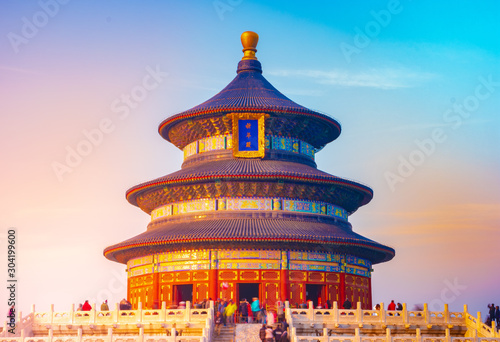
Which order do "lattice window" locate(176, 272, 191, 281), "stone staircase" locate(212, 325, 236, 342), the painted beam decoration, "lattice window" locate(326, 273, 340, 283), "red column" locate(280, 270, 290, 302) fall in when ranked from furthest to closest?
1. the painted beam decoration
2. "lattice window" locate(326, 273, 340, 283)
3. "lattice window" locate(176, 272, 191, 281)
4. "red column" locate(280, 270, 290, 302)
5. "stone staircase" locate(212, 325, 236, 342)

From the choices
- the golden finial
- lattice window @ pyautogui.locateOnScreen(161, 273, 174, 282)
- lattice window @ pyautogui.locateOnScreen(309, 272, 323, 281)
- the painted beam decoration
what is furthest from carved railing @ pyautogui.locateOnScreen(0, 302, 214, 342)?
the golden finial

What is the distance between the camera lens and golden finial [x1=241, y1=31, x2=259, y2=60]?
57656 millimetres

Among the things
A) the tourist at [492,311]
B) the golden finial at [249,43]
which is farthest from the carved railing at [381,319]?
the golden finial at [249,43]

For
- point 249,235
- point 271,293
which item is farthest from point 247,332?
point 271,293

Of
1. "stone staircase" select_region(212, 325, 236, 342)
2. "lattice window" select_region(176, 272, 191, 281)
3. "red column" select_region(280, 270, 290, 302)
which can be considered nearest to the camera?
"stone staircase" select_region(212, 325, 236, 342)

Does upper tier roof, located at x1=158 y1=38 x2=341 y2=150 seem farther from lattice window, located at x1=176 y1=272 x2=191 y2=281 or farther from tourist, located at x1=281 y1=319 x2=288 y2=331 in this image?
tourist, located at x1=281 y1=319 x2=288 y2=331

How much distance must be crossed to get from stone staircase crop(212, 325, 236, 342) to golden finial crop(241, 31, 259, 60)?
26.4 metres

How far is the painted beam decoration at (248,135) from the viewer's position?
2056 inches

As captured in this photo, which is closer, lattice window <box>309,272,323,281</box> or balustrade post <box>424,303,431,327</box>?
balustrade post <box>424,303,431,327</box>

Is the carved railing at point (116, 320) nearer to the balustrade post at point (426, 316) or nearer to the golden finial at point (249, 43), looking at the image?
the balustrade post at point (426, 316)

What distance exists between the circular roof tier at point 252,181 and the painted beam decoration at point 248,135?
565mm

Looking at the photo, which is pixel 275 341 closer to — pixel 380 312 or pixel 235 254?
pixel 380 312

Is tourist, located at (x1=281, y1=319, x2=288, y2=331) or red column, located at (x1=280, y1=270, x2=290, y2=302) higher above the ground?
red column, located at (x1=280, y1=270, x2=290, y2=302)

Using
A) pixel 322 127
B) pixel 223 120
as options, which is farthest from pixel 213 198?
pixel 322 127
